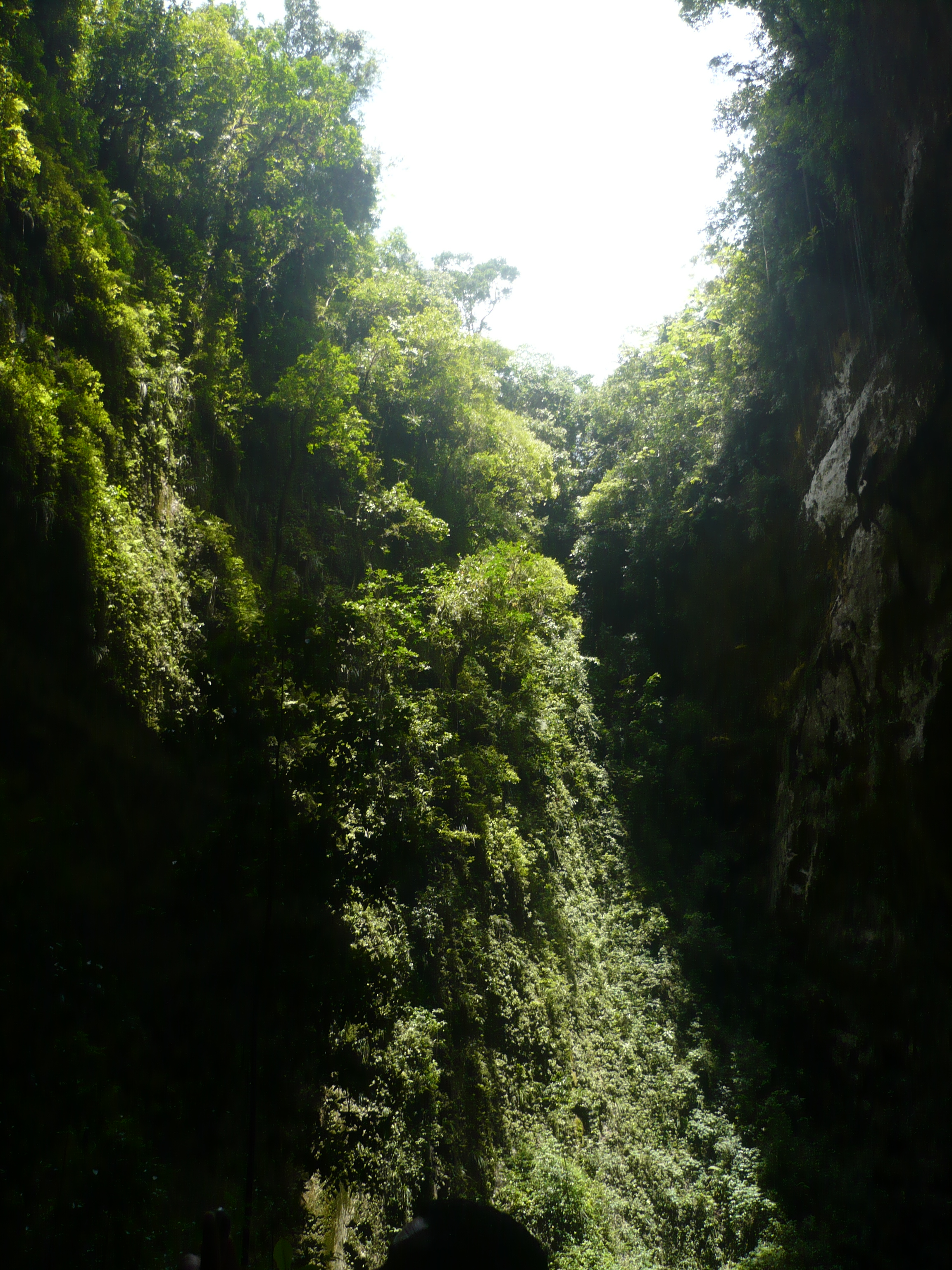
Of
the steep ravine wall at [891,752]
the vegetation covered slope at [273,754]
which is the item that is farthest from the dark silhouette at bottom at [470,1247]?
the steep ravine wall at [891,752]

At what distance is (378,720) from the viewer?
629 centimetres

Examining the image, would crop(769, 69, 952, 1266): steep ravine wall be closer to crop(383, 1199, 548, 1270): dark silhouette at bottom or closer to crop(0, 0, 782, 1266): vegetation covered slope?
crop(0, 0, 782, 1266): vegetation covered slope

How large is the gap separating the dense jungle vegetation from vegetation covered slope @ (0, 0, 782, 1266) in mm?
45

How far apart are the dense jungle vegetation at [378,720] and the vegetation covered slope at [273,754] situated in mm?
45

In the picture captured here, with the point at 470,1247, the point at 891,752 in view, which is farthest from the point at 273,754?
the point at 891,752

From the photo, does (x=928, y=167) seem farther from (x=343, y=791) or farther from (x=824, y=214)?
(x=343, y=791)

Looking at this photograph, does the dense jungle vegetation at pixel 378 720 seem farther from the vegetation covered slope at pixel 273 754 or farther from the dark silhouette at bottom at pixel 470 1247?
the dark silhouette at bottom at pixel 470 1247

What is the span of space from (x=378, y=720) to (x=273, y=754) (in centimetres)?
94

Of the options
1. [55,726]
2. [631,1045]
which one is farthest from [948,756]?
[55,726]

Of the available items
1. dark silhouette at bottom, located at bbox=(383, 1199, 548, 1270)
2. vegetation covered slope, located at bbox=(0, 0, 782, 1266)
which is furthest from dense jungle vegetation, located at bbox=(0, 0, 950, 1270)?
dark silhouette at bottom, located at bbox=(383, 1199, 548, 1270)

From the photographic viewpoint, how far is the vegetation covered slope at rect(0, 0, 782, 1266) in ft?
16.4

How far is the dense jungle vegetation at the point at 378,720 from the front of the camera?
5.29m

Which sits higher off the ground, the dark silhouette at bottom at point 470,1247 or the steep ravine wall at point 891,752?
the steep ravine wall at point 891,752

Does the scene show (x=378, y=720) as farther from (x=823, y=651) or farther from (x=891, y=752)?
(x=823, y=651)
